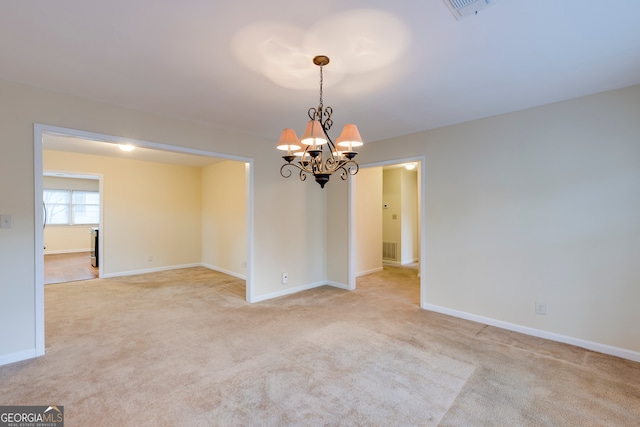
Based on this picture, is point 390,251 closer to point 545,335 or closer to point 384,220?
point 384,220

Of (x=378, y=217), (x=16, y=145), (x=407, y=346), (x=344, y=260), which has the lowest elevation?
(x=407, y=346)

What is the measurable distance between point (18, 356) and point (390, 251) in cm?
680

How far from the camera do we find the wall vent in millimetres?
7430

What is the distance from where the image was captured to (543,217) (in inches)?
122

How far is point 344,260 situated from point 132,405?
11.8ft

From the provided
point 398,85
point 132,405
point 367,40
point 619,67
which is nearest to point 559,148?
point 619,67

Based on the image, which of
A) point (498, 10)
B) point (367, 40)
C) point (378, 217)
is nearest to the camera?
point (498, 10)

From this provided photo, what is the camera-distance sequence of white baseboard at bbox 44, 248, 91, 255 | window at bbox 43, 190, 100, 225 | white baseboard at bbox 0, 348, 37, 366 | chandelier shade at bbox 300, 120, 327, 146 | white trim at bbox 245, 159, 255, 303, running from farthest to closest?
window at bbox 43, 190, 100, 225 < white baseboard at bbox 44, 248, 91, 255 < white trim at bbox 245, 159, 255, 303 < white baseboard at bbox 0, 348, 37, 366 < chandelier shade at bbox 300, 120, 327, 146

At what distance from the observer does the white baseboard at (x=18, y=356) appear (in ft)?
8.32

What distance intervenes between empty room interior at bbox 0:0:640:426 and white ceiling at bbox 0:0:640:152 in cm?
2

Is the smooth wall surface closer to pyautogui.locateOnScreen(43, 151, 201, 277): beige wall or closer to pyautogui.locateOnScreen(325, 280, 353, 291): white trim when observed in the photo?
pyautogui.locateOnScreen(325, 280, 353, 291): white trim

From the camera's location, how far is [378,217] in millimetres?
6496

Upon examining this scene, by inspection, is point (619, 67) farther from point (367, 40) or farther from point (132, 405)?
point (132, 405)

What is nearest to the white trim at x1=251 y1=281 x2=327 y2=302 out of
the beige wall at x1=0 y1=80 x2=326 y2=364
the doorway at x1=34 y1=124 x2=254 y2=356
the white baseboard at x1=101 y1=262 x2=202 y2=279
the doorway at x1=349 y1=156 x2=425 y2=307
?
the beige wall at x1=0 y1=80 x2=326 y2=364
